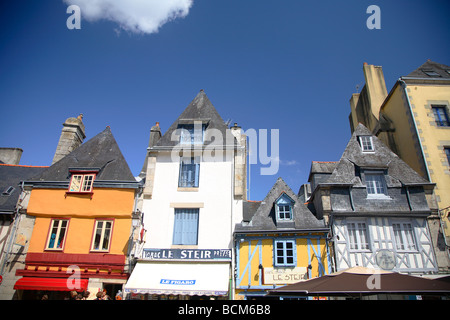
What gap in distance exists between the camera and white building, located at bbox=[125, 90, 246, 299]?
10.8 meters

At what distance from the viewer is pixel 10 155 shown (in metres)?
16.5

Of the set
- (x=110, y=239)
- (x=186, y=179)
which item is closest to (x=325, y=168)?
(x=186, y=179)

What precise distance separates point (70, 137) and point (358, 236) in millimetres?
14704

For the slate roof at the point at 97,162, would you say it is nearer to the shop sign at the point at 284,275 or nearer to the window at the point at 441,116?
the shop sign at the point at 284,275

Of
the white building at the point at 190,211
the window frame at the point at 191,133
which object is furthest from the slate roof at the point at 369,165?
the window frame at the point at 191,133

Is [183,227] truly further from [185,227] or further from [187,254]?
[187,254]

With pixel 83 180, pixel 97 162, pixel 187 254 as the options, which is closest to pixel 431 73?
pixel 187 254

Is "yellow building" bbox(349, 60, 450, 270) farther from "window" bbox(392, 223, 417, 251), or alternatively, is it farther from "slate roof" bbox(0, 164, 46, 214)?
"slate roof" bbox(0, 164, 46, 214)

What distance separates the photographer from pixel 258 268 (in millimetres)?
11352

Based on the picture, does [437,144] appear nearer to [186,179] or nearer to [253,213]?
[253,213]

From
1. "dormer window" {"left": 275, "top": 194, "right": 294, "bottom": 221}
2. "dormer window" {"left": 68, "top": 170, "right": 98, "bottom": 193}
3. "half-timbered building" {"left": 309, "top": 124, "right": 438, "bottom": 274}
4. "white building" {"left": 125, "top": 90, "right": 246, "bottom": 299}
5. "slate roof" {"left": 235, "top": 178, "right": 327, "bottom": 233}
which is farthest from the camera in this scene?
"dormer window" {"left": 68, "top": 170, "right": 98, "bottom": 193}

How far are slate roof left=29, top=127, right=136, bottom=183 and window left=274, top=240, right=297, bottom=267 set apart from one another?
6841mm

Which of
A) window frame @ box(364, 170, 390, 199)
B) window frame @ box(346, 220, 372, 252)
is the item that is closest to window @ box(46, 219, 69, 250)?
window frame @ box(346, 220, 372, 252)
